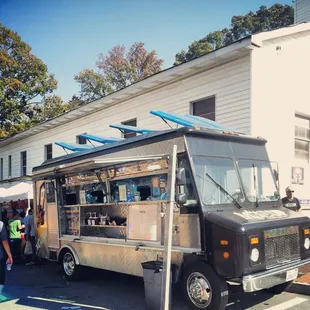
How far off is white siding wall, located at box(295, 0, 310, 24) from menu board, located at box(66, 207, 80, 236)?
11.4 meters

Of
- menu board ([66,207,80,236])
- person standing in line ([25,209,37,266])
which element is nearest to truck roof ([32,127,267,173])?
menu board ([66,207,80,236])

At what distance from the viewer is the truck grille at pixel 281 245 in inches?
211

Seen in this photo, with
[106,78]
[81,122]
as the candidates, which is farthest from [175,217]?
[106,78]

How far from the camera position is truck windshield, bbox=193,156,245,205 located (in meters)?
5.78

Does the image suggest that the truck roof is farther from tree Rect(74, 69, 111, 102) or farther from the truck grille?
tree Rect(74, 69, 111, 102)

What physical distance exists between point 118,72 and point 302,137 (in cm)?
3012

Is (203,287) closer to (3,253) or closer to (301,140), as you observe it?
(3,253)

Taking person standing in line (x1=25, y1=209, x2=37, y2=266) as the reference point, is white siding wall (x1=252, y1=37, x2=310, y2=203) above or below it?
above

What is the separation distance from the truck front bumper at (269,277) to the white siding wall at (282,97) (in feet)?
14.5

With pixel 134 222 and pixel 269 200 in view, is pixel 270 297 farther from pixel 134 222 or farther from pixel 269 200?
pixel 134 222

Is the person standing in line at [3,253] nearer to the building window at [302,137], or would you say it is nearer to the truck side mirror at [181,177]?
the truck side mirror at [181,177]

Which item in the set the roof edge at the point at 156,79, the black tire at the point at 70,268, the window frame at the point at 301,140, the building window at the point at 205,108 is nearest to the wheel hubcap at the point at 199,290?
the black tire at the point at 70,268

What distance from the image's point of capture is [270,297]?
6344 mm

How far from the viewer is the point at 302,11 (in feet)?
48.1
